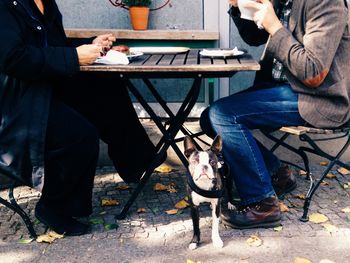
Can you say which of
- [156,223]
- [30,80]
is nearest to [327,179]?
[156,223]

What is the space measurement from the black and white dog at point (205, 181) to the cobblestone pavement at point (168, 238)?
0.39 ft

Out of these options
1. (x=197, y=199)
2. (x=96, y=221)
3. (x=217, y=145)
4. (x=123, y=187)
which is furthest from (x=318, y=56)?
(x=123, y=187)

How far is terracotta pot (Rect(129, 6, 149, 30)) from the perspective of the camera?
15.7ft

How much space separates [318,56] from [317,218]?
1.23 m

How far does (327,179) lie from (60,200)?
7.75 feet

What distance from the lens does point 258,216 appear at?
338 cm

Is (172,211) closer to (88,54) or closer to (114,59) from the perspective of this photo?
(114,59)

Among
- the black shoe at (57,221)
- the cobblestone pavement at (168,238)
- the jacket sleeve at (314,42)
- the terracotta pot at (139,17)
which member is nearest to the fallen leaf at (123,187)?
the cobblestone pavement at (168,238)

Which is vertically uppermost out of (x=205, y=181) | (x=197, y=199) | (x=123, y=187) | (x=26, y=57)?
(x=26, y=57)

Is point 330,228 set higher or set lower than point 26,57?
lower

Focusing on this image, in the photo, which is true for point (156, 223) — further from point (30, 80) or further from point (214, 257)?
point (30, 80)

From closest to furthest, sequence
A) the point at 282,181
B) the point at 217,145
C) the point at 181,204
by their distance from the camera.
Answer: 1. the point at 217,145
2. the point at 181,204
3. the point at 282,181

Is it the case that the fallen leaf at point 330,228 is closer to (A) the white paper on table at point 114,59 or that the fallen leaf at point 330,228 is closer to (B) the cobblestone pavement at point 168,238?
(B) the cobblestone pavement at point 168,238

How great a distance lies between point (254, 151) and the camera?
11.0ft
